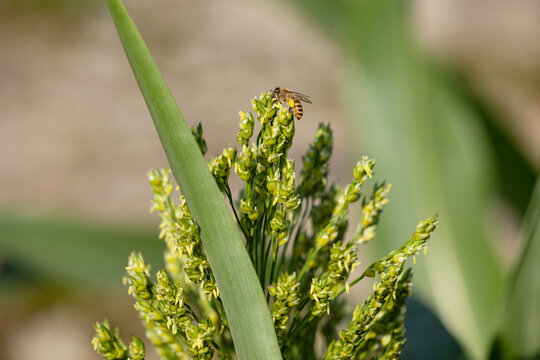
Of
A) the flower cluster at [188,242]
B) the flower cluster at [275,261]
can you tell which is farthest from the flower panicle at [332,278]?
the flower cluster at [188,242]

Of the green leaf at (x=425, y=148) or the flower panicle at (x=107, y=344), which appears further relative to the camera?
the green leaf at (x=425, y=148)

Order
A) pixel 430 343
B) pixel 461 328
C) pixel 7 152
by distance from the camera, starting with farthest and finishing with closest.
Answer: pixel 7 152 < pixel 461 328 < pixel 430 343

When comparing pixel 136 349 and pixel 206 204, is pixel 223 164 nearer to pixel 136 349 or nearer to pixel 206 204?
pixel 206 204

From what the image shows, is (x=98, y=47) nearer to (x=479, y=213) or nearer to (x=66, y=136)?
(x=66, y=136)

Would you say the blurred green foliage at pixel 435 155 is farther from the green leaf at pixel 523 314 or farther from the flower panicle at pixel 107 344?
the flower panicle at pixel 107 344

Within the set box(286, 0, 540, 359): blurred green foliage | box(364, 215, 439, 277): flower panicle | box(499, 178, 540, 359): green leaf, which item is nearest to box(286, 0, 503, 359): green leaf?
box(286, 0, 540, 359): blurred green foliage

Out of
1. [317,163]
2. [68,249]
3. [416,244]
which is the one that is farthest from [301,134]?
[416,244]

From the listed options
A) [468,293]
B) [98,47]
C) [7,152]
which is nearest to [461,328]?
[468,293]
